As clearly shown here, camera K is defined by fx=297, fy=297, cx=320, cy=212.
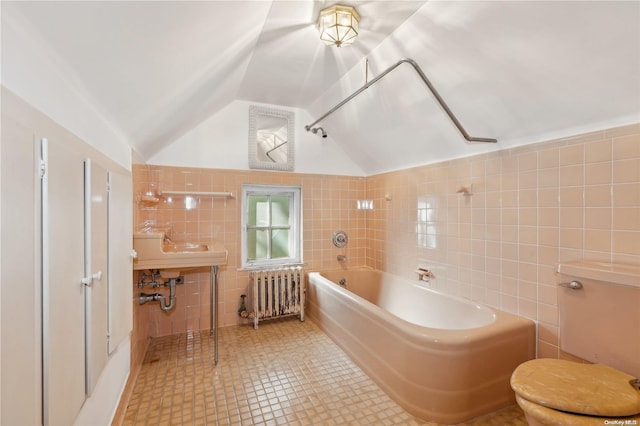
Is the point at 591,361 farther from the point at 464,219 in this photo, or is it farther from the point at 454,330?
the point at 464,219

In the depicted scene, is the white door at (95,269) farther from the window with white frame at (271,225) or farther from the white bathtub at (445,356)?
the window with white frame at (271,225)

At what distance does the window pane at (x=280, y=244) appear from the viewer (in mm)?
3627

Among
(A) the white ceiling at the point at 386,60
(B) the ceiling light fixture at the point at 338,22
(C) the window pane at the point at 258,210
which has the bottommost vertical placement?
(C) the window pane at the point at 258,210

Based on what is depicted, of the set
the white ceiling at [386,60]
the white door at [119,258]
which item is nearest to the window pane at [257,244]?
the white ceiling at [386,60]

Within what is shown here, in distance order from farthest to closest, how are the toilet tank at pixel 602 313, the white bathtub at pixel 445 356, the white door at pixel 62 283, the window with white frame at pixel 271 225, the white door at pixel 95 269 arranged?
the window with white frame at pixel 271 225
the white bathtub at pixel 445 356
the toilet tank at pixel 602 313
the white door at pixel 95 269
the white door at pixel 62 283

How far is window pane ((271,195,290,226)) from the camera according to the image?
11.9ft

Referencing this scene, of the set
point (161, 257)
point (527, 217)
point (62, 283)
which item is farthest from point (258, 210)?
point (527, 217)

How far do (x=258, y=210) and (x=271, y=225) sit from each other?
24 cm

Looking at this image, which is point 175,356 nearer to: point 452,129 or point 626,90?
point 452,129

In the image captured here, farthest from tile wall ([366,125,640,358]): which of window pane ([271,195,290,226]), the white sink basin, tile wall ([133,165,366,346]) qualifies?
the white sink basin

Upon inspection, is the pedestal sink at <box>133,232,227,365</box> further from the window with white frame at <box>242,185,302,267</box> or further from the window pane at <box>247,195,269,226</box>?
the window pane at <box>247,195,269,226</box>

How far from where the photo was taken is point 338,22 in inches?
67.3

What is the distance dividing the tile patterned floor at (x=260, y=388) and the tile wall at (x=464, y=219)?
1.46ft

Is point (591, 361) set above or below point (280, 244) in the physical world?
below
